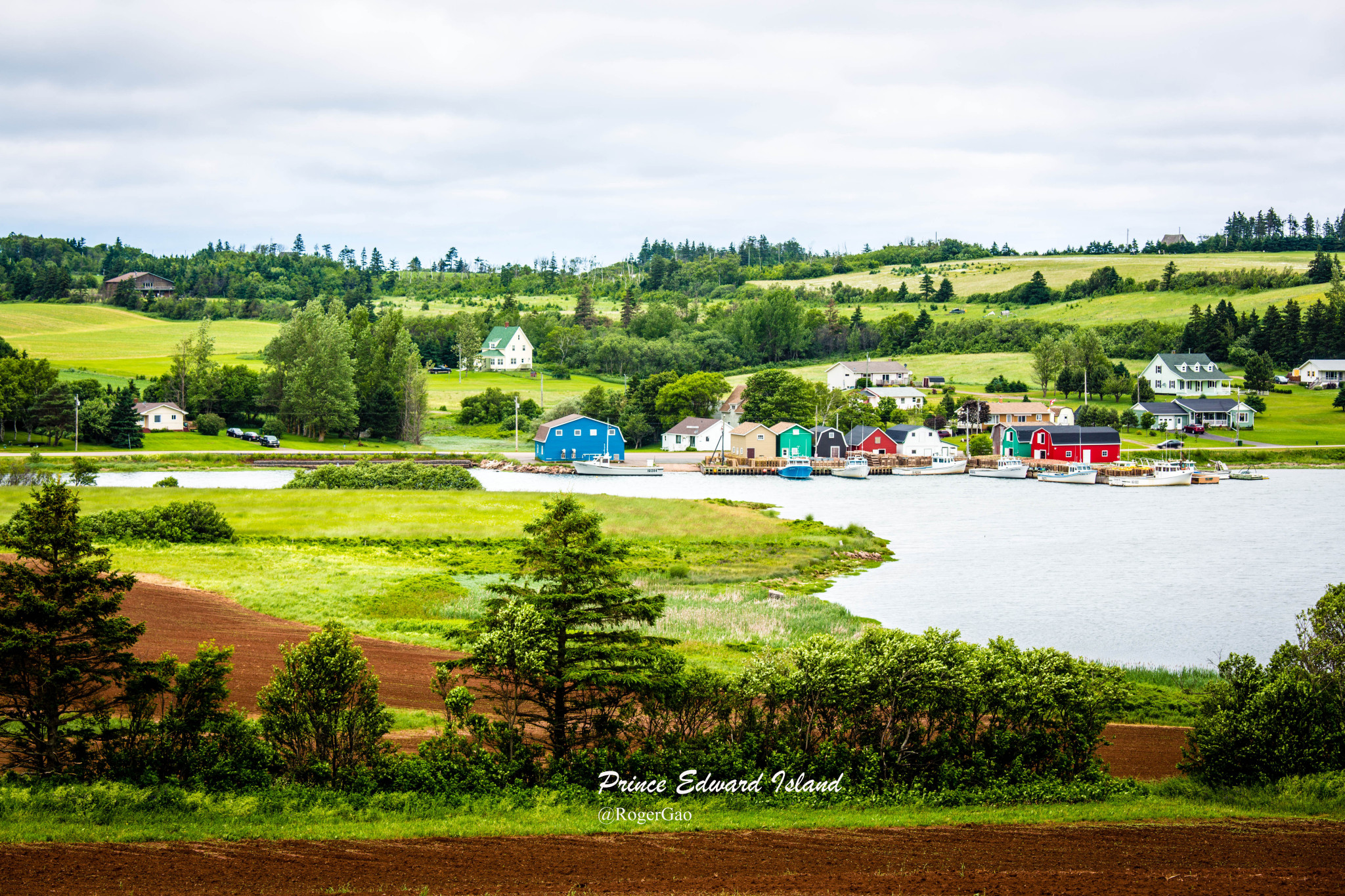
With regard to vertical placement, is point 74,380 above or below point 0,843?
above

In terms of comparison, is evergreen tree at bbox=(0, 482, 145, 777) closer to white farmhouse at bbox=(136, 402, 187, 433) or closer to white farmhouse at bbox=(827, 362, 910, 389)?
white farmhouse at bbox=(136, 402, 187, 433)

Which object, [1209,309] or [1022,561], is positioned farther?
[1209,309]

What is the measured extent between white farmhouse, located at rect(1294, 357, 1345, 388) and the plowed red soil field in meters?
94.9

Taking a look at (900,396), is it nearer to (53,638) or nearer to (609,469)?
(609,469)

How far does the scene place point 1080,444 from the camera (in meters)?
70.8

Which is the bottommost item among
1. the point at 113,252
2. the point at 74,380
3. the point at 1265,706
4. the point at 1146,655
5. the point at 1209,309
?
the point at 1146,655

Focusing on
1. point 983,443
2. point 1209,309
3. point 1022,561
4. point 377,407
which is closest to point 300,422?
point 377,407

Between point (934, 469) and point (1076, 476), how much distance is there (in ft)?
30.9

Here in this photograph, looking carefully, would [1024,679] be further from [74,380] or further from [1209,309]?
[1209,309]

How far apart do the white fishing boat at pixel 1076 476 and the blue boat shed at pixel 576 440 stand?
28.9m

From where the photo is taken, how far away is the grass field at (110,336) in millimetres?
91250

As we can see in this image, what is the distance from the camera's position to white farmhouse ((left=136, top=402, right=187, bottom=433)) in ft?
234

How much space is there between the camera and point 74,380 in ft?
247

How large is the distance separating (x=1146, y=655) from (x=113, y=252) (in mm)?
175602
